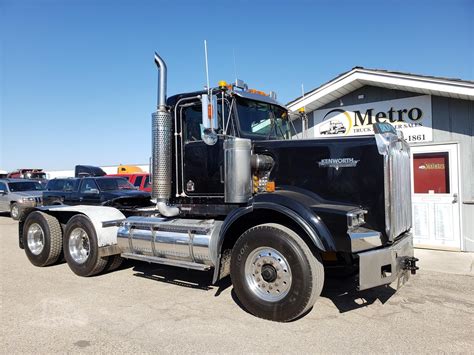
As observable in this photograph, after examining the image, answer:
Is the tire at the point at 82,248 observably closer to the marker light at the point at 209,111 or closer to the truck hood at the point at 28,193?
the marker light at the point at 209,111

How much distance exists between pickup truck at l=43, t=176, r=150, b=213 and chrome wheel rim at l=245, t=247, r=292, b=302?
3.53 meters

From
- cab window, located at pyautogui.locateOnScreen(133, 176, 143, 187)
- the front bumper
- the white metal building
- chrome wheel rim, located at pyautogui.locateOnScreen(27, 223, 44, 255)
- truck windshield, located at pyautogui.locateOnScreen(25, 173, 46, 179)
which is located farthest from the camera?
truck windshield, located at pyautogui.locateOnScreen(25, 173, 46, 179)

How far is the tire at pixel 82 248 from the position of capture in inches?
263

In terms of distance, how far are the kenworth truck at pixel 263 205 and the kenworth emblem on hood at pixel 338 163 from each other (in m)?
0.01

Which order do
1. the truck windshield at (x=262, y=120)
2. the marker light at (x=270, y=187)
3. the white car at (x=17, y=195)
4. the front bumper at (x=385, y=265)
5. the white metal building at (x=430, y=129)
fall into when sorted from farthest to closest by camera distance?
the white car at (x=17, y=195), the white metal building at (x=430, y=129), the truck windshield at (x=262, y=120), the marker light at (x=270, y=187), the front bumper at (x=385, y=265)

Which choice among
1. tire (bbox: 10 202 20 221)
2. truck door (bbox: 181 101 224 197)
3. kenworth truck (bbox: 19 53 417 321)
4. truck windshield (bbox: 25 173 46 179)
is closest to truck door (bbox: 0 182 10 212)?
tire (bbox: 10 202 20 221)

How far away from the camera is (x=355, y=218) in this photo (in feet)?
14.2

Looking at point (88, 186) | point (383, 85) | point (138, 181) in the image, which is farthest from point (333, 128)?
point (138, 181)

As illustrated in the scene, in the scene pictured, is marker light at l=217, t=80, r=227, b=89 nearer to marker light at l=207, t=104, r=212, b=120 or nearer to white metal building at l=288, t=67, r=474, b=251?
marker light at l=207, t=104, r=212, b=120

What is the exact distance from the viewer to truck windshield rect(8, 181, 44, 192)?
18156 millimetres

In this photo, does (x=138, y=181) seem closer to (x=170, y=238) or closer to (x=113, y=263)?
(x=113, y=263)

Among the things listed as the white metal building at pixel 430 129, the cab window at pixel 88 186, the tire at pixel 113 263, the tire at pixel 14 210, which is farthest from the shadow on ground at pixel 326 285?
the tire at pixel 14 210

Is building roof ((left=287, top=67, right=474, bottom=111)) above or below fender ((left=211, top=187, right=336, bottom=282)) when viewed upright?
above

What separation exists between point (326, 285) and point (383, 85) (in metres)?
5.20
